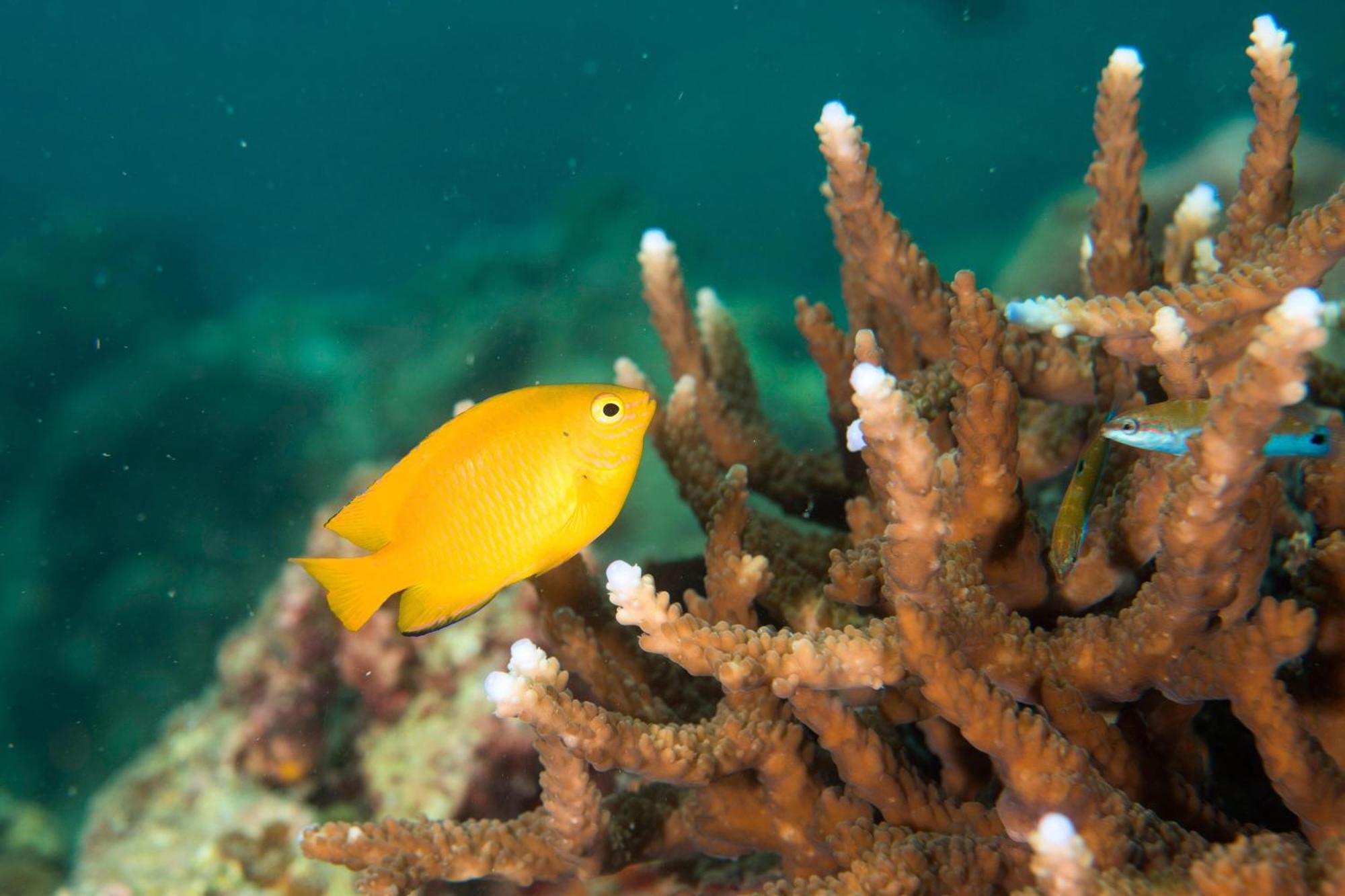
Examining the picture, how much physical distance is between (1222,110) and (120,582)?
34.9 m

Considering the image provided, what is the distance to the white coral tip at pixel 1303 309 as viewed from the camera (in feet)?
3.83

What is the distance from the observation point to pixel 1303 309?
118cm

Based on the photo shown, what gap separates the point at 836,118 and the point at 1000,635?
1652mm

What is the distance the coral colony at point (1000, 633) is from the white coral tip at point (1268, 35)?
0.04 feet

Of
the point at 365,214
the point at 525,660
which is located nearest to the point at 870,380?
the point at 525,660

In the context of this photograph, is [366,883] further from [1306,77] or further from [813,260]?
[1306,77]

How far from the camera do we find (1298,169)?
5.04 m

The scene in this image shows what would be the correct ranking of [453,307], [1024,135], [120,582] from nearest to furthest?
1. [453,307]
2. [120,582]
3. [1024,135]

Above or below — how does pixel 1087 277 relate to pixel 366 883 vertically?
above

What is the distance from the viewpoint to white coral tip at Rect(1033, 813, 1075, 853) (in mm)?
1277

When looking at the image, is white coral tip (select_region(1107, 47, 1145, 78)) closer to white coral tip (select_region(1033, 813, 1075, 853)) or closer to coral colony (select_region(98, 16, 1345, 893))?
coral colony (select_region(98, 16, 1345, 893))

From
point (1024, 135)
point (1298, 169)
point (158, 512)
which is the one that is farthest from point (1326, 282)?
point (1024, 135)

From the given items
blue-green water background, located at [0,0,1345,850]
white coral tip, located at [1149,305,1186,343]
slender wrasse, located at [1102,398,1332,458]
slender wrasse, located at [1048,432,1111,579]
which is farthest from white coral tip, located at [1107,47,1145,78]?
blue-green water background, located at [0,0,1345,850]

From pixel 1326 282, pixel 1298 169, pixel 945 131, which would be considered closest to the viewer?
pixel 1326 282
